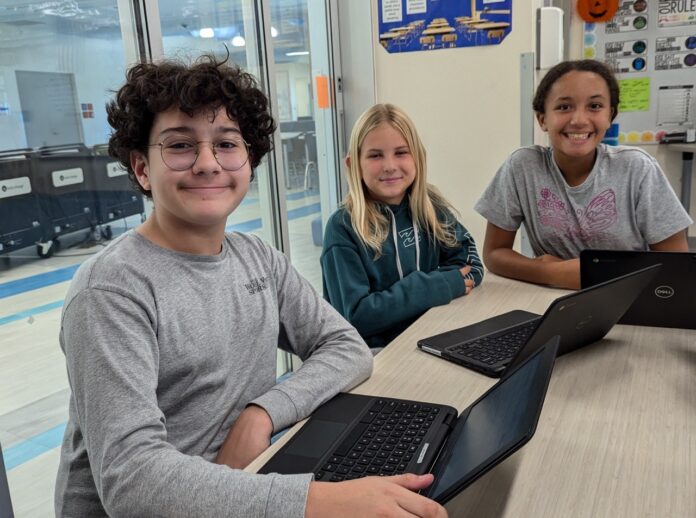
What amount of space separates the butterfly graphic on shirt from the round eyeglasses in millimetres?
1070

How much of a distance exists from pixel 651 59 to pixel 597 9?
50 cm

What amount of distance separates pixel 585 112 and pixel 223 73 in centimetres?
111

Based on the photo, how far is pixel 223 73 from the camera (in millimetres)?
1089

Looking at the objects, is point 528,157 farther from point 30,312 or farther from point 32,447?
point 32,447

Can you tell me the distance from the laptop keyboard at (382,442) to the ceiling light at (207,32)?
1860 millimetres

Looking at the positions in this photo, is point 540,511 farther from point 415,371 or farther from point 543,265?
point 543,265

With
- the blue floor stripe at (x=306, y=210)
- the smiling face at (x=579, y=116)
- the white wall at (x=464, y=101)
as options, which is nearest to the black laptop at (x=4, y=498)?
the smiling face at (x=579, y=116)

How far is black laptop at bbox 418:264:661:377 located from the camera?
3.33ft

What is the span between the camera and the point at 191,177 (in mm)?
994

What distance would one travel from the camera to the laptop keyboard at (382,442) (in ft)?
2.71

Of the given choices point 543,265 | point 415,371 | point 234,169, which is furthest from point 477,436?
point 543,265

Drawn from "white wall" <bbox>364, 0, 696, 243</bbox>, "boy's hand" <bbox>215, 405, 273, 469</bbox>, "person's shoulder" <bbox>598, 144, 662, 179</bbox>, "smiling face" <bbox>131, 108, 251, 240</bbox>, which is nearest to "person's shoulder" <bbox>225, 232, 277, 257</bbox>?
"smiling face" <bbox>131, 108, 251, 240</bbox>

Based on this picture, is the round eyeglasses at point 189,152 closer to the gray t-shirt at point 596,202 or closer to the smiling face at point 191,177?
the smiling face at point 191,177

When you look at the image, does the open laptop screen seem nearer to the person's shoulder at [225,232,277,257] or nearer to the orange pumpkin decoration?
the person's shoulder at [225,232,277,257]
